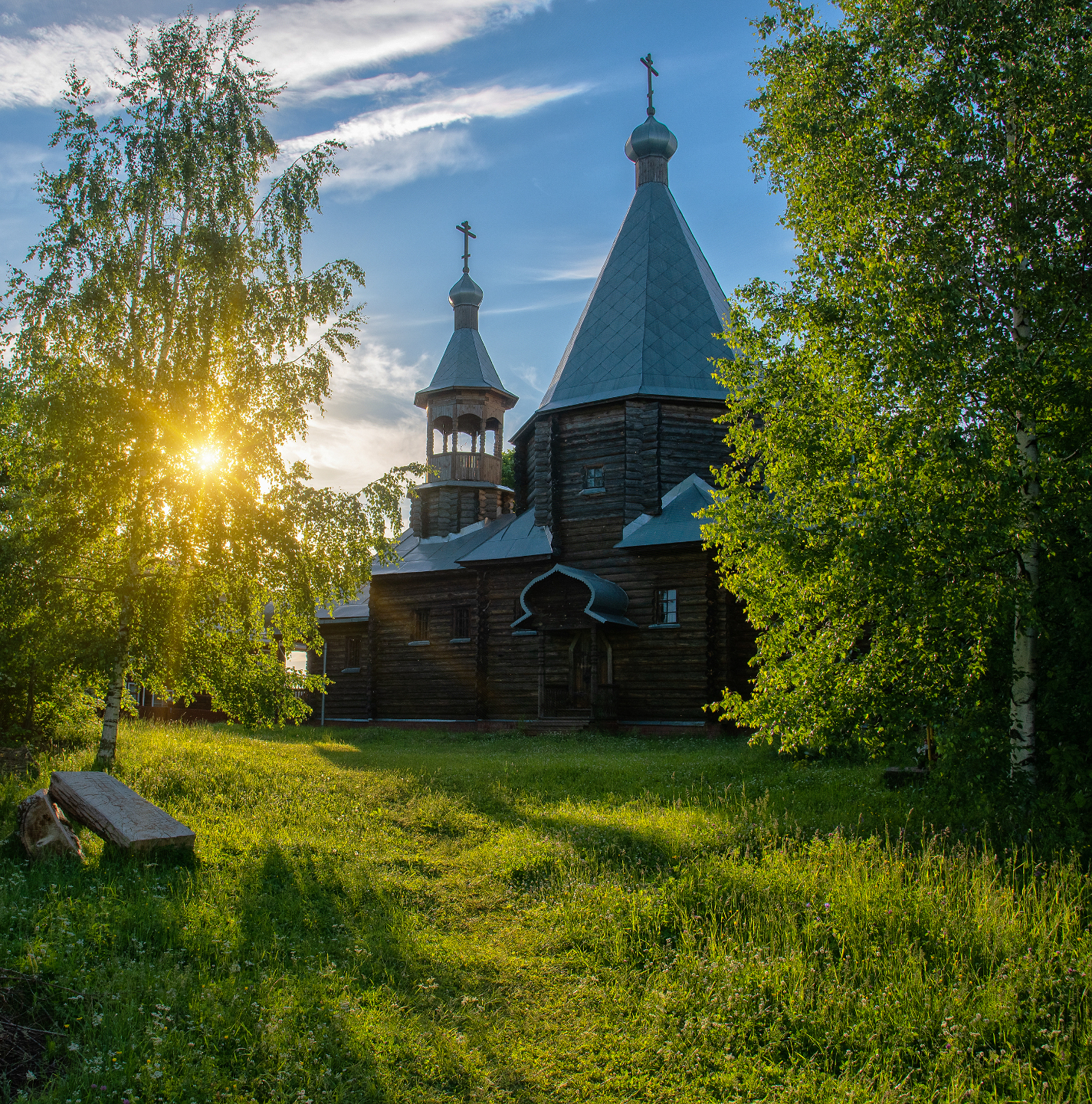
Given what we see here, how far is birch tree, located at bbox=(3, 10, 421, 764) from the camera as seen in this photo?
944cm

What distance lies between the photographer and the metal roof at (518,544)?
2142cm

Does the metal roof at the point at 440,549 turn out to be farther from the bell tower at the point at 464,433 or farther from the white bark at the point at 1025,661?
the white bark at the point at 1025,661

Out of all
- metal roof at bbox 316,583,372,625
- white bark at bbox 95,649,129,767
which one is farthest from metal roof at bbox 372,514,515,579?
white bark at bbox 95,649,129,767

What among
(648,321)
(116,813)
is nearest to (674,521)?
(648,321)

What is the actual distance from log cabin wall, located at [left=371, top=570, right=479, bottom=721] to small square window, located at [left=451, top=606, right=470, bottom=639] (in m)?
0.05

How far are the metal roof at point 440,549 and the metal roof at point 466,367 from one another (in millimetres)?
4366

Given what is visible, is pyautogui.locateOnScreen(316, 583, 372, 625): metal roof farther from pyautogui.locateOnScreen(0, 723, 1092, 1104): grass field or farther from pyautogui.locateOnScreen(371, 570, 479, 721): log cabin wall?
pyautogui.locateOnScreen(0, 723, 1092, 1104): grass field

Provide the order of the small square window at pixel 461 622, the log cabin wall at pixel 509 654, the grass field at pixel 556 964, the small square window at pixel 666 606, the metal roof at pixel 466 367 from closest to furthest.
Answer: the grass field at pixel 556 964 → the small square window at pixel 666 606 → the log cabin wall at pixel 509 654 → the small square window at pixel 461 622 → the metal roof at pixel 466 367

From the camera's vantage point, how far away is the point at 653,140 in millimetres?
24328

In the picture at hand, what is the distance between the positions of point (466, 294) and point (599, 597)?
50.2ft

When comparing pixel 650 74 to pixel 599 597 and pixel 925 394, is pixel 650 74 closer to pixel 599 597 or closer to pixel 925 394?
pixel 599 597

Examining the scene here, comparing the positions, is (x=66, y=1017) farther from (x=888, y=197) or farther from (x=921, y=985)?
(x=888, y=197)

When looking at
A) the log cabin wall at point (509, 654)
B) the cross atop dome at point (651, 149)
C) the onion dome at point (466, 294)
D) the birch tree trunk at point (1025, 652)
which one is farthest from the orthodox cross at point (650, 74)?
the birch tree trunk at point (1025, 652)

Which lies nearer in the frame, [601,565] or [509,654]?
[601,565]
